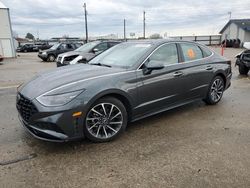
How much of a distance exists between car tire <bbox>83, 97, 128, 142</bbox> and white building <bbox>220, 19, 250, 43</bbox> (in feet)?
149

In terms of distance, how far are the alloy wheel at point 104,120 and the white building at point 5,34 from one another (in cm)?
2409

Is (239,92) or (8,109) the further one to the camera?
(239,92)

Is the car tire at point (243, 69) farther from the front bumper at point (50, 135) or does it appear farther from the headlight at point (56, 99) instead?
the front bumper at point (50, 135)

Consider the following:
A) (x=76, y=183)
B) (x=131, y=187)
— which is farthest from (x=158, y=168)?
(x=76, y=183)

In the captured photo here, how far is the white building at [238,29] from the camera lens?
44812mm

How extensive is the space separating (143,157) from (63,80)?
162 cm

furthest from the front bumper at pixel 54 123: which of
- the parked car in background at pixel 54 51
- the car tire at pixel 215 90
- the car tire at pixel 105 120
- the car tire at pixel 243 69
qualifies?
the parked car in background at pixel 54 51

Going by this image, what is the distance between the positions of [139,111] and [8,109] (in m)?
3.16

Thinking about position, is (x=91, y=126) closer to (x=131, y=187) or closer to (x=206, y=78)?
(x=131, y=187)

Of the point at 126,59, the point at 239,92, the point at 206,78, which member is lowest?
the point at 239,92

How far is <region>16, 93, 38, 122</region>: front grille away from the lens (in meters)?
3.21

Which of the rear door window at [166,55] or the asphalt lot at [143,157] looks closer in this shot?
the asphalt lot at [143,157]

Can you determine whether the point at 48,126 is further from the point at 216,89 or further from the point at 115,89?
the point at 216,89

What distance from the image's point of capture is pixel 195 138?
12.5ft
